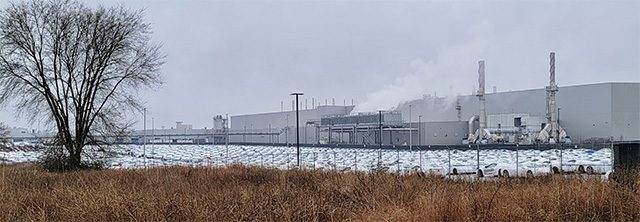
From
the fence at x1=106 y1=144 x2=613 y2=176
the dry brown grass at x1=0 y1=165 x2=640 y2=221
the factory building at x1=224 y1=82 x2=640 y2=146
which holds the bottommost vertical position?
the fence at x1=106 y1=144 x2=613 y2=176

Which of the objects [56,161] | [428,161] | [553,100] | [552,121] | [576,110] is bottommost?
[428,161]

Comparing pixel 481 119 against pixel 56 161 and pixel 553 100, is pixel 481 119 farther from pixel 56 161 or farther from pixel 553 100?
pixel 56 161

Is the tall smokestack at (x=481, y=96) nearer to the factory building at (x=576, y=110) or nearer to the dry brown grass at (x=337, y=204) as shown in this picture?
the factory building at (x=576, y=110)

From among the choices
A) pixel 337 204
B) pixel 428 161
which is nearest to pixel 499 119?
pixel 428 161

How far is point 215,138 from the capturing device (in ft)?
290

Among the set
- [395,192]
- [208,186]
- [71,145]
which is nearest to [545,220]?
[395,192]

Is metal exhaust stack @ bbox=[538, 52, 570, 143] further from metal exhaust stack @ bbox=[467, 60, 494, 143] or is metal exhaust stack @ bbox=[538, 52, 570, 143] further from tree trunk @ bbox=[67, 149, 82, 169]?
tree trunk @ bbox=[67, 149, 82, 169]

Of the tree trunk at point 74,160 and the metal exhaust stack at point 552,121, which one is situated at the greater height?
the metal exhaust stack at point 552,121

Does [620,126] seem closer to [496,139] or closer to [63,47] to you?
[496,139]

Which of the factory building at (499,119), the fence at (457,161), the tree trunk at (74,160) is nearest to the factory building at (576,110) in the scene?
the factory building at (499,119)

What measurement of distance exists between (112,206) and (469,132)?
177 feet

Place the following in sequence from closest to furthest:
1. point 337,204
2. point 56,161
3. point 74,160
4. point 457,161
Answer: point 337,204
point 56,161
point 74,160
point 457,161

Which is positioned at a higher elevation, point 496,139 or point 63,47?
point 63,47

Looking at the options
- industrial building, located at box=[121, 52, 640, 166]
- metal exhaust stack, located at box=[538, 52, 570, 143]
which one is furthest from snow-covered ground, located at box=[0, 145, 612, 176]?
industrial building, located at box=[121, 52, 640, 166]
